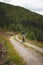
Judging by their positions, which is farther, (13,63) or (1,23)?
(1,23)

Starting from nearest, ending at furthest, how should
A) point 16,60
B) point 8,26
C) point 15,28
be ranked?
point 16,60
point 15,28
point 8,26

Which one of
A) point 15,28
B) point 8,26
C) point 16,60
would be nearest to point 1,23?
point 8,26

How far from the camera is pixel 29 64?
1611 centimetres

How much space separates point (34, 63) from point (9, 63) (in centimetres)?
171

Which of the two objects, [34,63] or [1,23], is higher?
[34,63]

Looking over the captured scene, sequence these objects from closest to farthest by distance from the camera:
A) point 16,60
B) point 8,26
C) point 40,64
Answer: point 40,64, point 16,60, point 8,26

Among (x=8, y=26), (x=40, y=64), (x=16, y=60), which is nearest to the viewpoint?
(x=40, y=64)

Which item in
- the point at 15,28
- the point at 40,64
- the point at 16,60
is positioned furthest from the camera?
the point at 15,28

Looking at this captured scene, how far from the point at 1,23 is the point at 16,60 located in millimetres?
175387

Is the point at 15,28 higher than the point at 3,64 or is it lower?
lower

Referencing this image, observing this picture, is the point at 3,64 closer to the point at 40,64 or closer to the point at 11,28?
the point at 40,64

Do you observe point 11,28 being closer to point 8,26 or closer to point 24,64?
point 8,26

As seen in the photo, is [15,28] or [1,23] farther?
[1,23]

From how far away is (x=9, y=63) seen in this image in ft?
53.9
